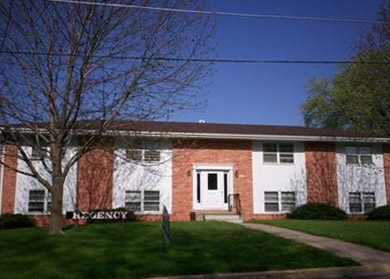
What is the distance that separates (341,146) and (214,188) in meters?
7.95

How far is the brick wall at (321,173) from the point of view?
27.1 meters

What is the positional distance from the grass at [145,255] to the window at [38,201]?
745 centimetres

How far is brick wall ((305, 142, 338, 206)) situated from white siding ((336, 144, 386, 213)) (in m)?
0.40

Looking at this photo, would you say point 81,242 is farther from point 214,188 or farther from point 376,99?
point 376,99

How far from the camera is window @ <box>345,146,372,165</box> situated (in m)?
28.0

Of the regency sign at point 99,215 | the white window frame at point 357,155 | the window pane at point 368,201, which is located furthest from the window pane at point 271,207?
the regency sign at point 99,215

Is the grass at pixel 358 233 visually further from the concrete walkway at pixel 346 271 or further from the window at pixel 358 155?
Answer: the window at pixel 358 155

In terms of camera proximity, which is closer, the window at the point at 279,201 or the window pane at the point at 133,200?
the window pane at the point at 133,200

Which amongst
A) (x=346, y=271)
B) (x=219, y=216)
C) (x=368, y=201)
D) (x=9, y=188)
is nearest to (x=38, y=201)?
(x=9, y=188)

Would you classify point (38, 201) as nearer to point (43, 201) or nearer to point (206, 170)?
point (43, 201)

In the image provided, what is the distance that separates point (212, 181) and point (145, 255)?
557 inches

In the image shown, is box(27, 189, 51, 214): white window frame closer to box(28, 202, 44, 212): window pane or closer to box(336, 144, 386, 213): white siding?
box(28, 202, 44, 212): window pane

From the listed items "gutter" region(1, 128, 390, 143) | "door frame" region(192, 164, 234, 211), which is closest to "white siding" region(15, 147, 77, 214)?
"gutter" region(1, 128, 390, 143)

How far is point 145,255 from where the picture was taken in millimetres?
12055
